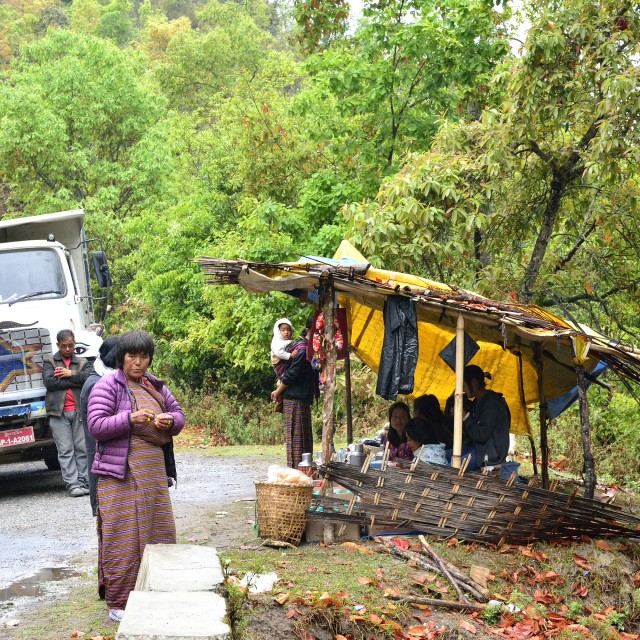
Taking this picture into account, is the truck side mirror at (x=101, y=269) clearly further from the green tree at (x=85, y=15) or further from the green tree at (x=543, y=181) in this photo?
the green tree at (x=85, y=15)

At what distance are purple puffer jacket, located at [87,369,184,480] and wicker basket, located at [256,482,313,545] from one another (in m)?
2.04

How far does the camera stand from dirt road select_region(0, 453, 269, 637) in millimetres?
7648

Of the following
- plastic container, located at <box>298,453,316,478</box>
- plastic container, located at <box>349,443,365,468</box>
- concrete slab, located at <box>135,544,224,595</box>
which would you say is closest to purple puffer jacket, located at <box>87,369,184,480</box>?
concrete slab, located at <box>135,544,224,595</box>

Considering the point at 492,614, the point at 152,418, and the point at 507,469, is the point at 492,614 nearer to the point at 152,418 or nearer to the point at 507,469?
the point at 507,469

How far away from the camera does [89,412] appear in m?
5.97

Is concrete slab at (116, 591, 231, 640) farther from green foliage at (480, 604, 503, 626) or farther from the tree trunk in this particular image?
the tree trunk

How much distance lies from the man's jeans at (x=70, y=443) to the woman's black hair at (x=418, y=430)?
155 inches

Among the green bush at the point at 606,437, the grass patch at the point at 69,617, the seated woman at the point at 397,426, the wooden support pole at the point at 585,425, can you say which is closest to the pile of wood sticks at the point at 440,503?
the wooden support pole at the point at 585,425

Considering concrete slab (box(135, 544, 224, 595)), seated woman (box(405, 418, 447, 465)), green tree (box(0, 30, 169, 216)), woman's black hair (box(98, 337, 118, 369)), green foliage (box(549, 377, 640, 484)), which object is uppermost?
green tree (box(0, 30, 169, 216))

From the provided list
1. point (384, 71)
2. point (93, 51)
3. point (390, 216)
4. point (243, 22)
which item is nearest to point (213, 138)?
point (93, 51)

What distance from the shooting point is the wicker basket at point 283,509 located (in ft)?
26.1

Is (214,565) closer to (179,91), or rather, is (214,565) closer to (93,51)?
(93,51)

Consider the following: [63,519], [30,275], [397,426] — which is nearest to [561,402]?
[397,426]

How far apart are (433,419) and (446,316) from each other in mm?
1920
